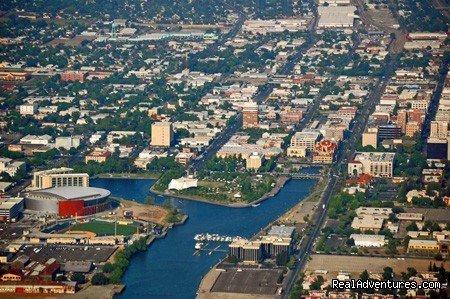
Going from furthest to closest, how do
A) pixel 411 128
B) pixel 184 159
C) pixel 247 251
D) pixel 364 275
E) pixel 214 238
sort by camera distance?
1. pixel 411 128
2. pixel 184 159
3. pixel 214 238
4. pixel 247 251
5. pixel 364 275

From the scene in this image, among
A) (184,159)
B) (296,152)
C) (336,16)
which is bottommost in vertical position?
(184,159)

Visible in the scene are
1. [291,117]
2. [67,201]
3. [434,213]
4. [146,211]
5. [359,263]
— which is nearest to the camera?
[359,263]

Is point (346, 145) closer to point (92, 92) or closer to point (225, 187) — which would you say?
point (225, 187)

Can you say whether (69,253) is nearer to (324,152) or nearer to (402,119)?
(324,152)

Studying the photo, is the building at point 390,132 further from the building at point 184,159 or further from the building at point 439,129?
the building at point 184,159

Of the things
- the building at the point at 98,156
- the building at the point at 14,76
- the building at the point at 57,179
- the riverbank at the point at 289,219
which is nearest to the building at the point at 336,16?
the building at the point at 14,76

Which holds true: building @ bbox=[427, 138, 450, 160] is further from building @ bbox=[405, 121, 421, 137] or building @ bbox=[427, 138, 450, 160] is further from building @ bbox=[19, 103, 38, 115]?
building @ bbox=[19, 103, 38, 115]

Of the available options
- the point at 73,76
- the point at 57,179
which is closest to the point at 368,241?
the point at 57,179

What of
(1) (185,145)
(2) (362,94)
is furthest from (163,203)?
(2) (362,94)
